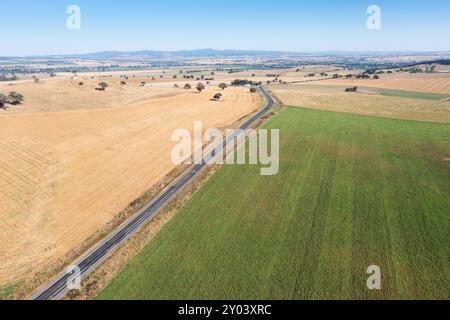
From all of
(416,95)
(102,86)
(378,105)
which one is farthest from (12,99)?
(416,95)

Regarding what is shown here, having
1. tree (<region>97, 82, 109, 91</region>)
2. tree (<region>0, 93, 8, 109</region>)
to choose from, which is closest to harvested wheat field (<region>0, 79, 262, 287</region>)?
tree (<region>0, 93, 8, 109</region>)

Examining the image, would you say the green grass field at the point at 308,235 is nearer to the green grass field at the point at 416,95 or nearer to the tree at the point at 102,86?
the tree at the point at 102,86

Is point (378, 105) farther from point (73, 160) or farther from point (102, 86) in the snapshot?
point (102, 86)

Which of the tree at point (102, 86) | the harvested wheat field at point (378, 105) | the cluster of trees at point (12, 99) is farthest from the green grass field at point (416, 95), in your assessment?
the cluster of trees at point (12, 99)

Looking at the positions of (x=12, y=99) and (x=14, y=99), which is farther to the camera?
(x=14, y=99)
